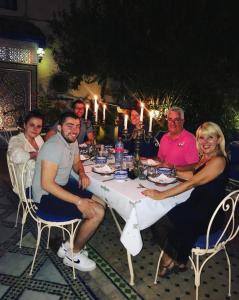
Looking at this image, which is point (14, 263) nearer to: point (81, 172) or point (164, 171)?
point (81, 172)

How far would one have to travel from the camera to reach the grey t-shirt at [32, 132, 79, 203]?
2512 millimetres

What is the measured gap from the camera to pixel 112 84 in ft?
36.6

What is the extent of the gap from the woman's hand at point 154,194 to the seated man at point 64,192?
22.5 inches

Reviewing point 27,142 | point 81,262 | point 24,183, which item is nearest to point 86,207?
point 81,262

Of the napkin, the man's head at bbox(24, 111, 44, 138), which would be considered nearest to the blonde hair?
the napkin

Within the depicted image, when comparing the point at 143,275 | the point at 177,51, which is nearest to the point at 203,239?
the point at 143,275

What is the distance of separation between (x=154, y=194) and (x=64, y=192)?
0.80m

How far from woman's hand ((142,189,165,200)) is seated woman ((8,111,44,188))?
1286mm

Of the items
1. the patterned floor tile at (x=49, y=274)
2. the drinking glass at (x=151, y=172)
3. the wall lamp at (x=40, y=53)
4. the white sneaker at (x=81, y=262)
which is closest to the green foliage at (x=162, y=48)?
the wall lamp at (x=40, y=53)

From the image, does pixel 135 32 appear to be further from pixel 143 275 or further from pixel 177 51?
pixel 143 275

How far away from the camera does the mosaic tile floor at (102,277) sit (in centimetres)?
245

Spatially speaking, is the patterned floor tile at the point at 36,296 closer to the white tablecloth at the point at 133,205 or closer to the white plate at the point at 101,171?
the white tablecloth at the point at 133,205

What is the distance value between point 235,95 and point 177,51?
2.63m

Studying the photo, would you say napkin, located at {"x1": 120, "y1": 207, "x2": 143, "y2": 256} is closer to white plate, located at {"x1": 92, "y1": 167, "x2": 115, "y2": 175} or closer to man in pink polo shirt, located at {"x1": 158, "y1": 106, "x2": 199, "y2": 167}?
white plate, located at {"x1": 92, "y1": 167, "x2": 115, "y2": 175}
